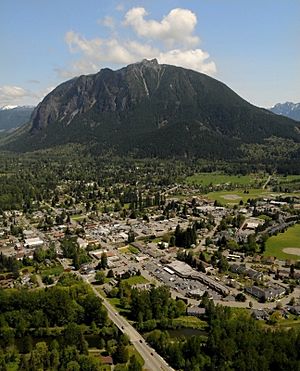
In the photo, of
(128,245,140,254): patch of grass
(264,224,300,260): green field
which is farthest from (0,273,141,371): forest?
(264,224,300,260): green field

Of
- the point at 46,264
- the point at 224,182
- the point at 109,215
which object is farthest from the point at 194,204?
the point at 46,264

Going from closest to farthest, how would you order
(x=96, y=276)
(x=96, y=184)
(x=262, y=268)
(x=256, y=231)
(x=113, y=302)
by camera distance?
1. (x=113, y=302)
2. (x=96, y=276)
3. (x=262, y=268)
4. (x=256, y=231)
5. (x=96, y=184)

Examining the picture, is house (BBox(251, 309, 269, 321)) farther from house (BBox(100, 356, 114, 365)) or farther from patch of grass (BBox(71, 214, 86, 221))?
patch of grass (BBox(71, 214, 86, 221))

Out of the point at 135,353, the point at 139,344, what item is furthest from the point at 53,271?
the point at 135,353

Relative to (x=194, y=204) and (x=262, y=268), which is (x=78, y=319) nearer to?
(x=262, y=268)

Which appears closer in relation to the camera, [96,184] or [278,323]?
[278,323]

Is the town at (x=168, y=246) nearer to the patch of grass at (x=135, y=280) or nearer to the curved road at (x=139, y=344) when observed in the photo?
the patch of grass at (x=135, y=280)
